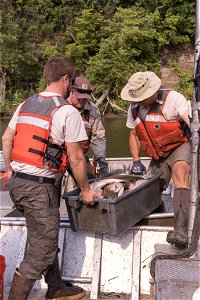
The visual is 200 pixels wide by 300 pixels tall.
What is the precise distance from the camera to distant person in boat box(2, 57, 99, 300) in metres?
3.29

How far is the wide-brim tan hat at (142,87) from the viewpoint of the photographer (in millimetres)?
4328

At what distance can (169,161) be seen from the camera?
4582 millimetres

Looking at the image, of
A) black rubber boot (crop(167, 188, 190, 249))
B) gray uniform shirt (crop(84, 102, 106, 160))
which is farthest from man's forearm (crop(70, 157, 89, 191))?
gray uniform shirt (crop(84, 102, 106, 160))

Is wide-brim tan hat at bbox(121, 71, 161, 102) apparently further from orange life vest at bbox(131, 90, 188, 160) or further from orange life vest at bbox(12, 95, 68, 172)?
orange life vest at bbox(12, 95, 68, 172)

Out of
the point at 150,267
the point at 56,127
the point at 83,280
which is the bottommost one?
the point at 83,280

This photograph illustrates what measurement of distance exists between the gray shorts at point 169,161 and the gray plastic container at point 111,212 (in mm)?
453

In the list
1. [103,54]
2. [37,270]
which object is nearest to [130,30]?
[103,54]

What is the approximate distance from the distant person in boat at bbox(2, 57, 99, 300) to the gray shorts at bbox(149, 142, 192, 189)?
1.31m

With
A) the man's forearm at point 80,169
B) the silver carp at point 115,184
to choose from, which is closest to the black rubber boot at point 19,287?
the man's forearm at point 80,169

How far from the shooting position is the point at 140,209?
4098mm

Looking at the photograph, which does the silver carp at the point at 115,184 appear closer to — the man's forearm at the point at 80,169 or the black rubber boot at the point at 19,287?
the man's forearm at the point at 80,169

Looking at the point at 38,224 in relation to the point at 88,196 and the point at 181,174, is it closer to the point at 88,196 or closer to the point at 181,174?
the point at 88,196

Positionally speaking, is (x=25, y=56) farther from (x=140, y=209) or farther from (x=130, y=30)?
(x=140, y=209)

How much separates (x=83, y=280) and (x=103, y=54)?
65.7ft
